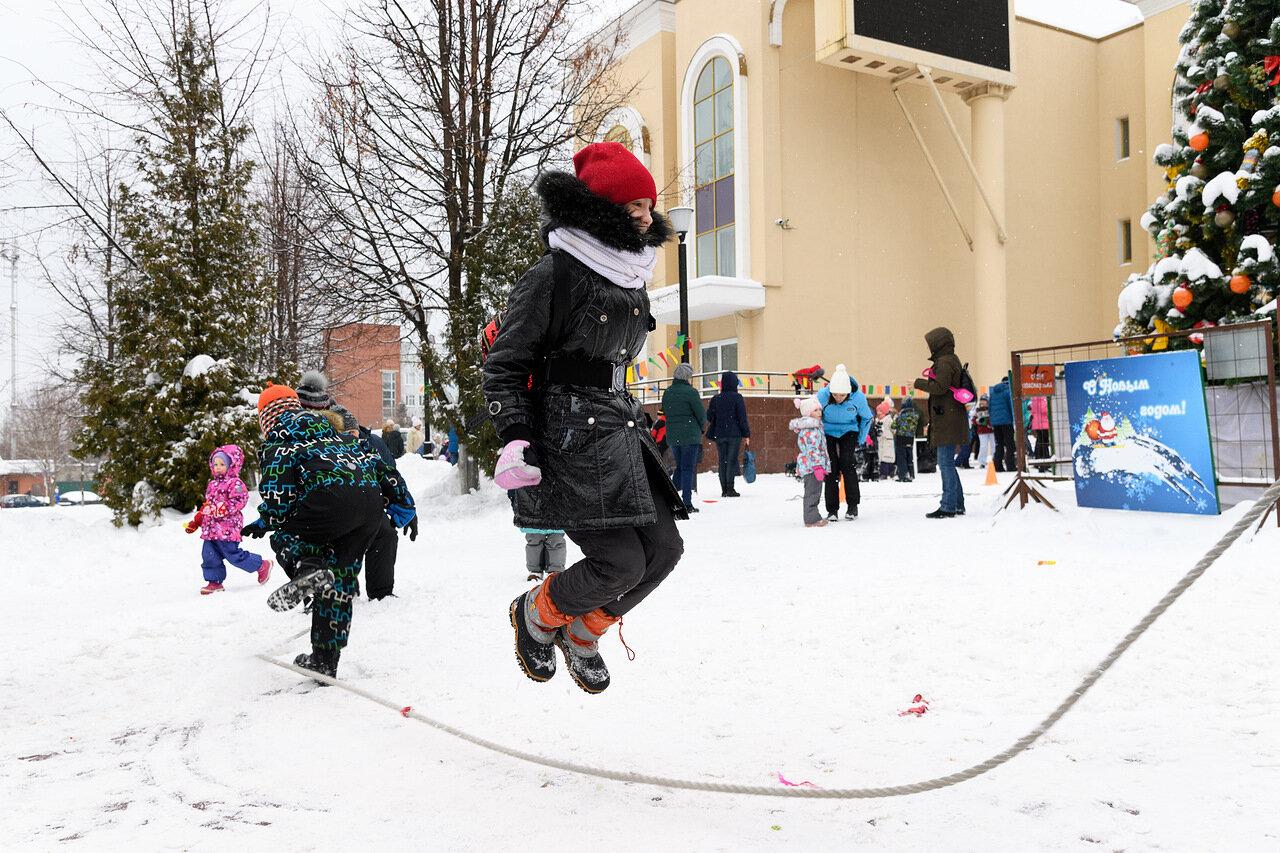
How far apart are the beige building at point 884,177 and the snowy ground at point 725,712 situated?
17.3 metres

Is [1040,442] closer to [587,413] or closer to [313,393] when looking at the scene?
[313,393]

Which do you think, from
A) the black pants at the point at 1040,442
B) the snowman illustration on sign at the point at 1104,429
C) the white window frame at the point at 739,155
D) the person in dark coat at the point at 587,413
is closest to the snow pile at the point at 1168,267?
the snowman illustration on sign at the point at 1104,429

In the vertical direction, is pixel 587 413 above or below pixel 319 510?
above

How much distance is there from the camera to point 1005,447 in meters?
17.6

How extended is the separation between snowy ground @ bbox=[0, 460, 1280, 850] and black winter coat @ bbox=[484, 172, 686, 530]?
3.43ft

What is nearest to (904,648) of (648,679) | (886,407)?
(648,679)

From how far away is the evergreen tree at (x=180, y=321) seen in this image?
48.3ft

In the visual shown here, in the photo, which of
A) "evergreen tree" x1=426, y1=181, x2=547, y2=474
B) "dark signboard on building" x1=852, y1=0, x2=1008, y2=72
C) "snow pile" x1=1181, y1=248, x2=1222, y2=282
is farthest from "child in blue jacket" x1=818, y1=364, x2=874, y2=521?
"dark signboard on building" x1=852, y1=0, x2=1008, y2=72

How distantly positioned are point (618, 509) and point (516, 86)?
14320mm

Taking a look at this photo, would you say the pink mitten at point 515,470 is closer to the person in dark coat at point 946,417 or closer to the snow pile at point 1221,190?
the person in dark coat at point 946,417

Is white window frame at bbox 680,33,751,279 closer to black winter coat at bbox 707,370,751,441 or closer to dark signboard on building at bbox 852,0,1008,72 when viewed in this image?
dark signboard on building at bbox 852,0,1008,72

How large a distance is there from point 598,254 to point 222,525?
6830mm

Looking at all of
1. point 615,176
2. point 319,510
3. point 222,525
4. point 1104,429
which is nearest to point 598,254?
point 615,176

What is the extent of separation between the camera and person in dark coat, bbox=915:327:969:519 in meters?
10.6
